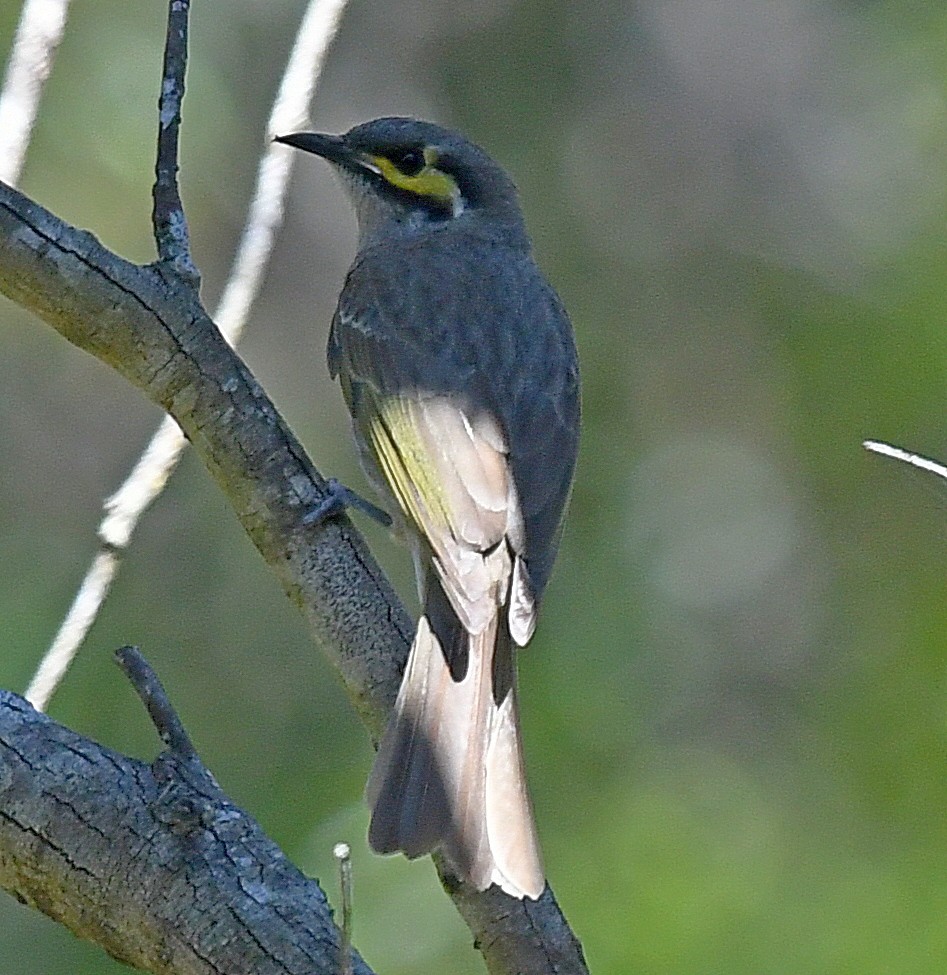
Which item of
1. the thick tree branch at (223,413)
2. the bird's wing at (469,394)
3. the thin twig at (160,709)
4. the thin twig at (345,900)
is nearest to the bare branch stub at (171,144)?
the thick tree branch at (223,413)

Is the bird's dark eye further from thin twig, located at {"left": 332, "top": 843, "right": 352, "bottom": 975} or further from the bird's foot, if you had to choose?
thin twig, located at {"left": 332, "top": 843, "right": 352, "bottom": 975}

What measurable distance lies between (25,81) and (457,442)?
1.11 metres

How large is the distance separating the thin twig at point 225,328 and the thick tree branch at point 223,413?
0.99 feet

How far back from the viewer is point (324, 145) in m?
4.47

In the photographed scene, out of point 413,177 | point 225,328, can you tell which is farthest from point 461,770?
point 413,177

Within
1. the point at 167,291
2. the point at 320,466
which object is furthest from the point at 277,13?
the point at 167,291

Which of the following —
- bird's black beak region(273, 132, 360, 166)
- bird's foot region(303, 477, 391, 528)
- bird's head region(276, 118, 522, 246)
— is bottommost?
bird's foot region(303, 477, 391, 528)

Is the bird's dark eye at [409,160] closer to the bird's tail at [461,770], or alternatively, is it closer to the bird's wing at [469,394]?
the bird's wing at [469,394]

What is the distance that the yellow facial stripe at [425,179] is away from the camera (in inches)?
187

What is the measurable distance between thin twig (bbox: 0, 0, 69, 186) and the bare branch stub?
319 millimetres

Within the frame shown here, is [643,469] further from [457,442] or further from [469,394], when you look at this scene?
[457,442]

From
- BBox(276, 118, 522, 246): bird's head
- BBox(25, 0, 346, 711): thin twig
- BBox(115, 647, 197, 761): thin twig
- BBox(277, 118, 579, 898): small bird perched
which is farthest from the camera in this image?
BBox(276, 118, 522, 246): bird's head

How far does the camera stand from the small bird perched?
327cm

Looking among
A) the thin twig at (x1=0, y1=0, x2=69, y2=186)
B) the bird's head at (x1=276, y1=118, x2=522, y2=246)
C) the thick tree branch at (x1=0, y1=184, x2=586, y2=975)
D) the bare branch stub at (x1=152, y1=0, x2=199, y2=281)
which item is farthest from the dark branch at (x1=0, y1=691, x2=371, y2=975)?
the bird's head at (x1=276, y1=118, x2=522, y2=246)
